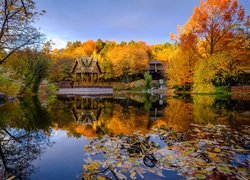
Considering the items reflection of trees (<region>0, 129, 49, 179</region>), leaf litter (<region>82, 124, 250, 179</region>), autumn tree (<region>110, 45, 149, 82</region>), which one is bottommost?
reflection of trees (<region>0, 129, 49, 179</region>)

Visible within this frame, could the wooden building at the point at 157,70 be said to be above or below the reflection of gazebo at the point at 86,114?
above

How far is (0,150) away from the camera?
393 cm

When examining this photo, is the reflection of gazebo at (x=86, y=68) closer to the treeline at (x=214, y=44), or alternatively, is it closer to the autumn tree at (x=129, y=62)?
the autumn tree at (x=129, y=62)

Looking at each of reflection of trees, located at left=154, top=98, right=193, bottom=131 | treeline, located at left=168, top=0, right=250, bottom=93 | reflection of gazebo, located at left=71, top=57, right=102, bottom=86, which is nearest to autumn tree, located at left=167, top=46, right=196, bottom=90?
treeline, located at left=168, top=0, right=250, bottom=93

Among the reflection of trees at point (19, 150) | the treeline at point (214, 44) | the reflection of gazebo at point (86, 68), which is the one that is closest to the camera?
the reflection of trees at point (19, 150)

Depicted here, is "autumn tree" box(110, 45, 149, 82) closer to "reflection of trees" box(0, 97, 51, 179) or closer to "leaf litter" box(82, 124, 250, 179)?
"reflection of trees" box(0, 97, 51, 179)

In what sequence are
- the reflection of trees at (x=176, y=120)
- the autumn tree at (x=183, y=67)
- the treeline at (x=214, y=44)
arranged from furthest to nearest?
1. the autumn tree at (x=183, y=67)
2. the treeline at (x=214, y=44)
3. the reflection of trees at (x=176, y=120)

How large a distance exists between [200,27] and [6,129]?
2268 centimetres

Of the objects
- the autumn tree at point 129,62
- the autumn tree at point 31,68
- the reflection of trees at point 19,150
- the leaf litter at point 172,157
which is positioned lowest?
the reflection of trees at point 19,150

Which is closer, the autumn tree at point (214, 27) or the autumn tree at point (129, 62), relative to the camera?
the autumn tree at point (214, 27)

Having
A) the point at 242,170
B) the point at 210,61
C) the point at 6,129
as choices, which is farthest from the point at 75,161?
the point at 210,61

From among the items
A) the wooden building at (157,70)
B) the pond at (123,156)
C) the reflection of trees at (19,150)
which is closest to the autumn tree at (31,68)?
the reflection of trees at (19,150)

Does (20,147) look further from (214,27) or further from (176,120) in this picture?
(214,27)

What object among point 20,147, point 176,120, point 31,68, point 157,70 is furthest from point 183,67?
point 157,70
